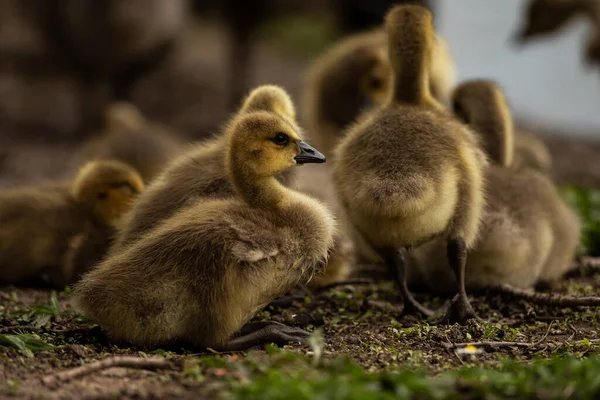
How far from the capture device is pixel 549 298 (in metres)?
4.42

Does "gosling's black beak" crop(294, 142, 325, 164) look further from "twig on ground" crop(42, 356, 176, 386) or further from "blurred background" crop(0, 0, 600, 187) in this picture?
"blurred background" crop(0, 0, 600, 187)

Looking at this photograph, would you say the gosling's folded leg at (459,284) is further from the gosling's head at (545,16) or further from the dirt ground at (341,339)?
the gosling's head at (545,16)

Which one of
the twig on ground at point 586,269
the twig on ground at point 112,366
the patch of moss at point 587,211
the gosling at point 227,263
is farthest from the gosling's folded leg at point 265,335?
the patch of moss at point 587,211

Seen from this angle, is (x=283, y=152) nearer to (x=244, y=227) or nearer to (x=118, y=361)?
(x=244, y=227)

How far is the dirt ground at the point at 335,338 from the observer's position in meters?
3.17

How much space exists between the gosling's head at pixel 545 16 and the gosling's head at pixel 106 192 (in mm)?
5059

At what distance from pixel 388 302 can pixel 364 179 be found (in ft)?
2.97

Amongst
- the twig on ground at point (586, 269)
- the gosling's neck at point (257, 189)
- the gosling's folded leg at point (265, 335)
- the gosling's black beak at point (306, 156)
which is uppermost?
the gosling's black beak at point (306, 156)

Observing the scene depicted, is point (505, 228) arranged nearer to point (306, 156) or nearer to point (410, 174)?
point (410, 174)

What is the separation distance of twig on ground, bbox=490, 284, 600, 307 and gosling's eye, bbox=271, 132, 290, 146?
1.38 m

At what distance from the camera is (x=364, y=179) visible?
400 centimetres

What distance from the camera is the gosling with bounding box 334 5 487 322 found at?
3871 mm

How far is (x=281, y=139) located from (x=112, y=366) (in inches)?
42.9

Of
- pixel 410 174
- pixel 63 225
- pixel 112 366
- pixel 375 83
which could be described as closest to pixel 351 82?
pixel 375 83
